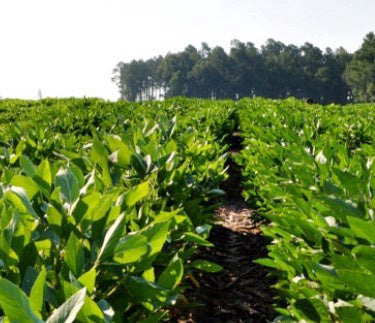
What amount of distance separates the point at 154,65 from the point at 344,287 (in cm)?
15731

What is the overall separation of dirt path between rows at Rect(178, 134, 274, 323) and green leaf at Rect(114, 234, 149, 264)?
1.66m

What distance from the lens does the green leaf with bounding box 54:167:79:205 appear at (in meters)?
1.75

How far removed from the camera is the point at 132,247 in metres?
1.41

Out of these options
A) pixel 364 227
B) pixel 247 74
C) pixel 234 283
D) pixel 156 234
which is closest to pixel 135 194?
pixel 156 234

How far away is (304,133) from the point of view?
4.76 meters

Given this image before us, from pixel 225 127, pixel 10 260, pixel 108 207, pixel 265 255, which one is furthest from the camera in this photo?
pixel 225 127

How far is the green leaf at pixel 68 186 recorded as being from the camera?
5.73ft

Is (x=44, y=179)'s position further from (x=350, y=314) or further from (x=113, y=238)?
(x=350, y=314)

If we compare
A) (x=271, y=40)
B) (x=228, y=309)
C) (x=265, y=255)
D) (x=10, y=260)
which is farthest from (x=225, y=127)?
(x=271, y=40)

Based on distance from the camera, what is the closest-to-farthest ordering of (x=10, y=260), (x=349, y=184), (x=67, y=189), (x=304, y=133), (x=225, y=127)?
(x=10, y=260) → (x=67, y=189) → (x=349, y=184) → (x=304, y=133) → (x=225, y=127)

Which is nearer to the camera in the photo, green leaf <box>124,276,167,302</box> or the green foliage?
green leaf <box>124,276,167,302</box>

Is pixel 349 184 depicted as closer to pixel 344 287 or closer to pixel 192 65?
pixel 344 287

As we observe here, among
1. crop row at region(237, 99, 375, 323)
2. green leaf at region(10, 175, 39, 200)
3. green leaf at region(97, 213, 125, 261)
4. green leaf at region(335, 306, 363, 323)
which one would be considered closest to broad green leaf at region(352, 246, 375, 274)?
crop row at region(237, 99, 375, 323)

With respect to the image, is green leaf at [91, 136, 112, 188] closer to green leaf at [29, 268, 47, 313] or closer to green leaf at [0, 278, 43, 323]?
green leaf at [29, 268, 47, 313]
